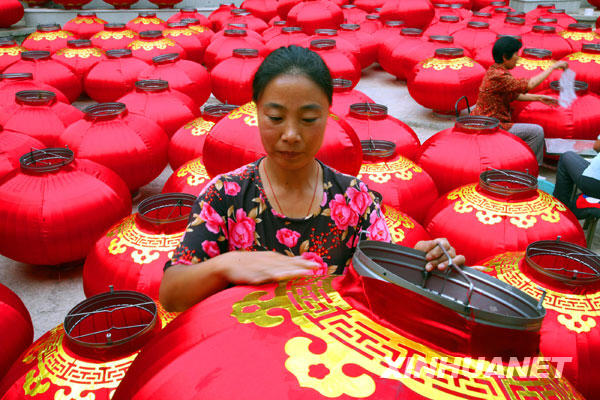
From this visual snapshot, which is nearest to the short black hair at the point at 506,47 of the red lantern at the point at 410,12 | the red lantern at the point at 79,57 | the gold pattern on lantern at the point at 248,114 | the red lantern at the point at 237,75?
the gold pattern on lantern at the point at 248,114

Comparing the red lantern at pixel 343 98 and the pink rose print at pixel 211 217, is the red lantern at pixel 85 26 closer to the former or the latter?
the red lantern at pixel 343 98

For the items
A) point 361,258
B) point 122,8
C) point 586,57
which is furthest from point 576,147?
point 122,8

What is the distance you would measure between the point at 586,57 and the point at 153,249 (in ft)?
19.6

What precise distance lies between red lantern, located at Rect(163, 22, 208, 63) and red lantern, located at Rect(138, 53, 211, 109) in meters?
2.35

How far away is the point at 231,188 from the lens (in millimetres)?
1193

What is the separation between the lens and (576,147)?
4.77 meters

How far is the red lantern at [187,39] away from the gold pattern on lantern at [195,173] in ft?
18.7

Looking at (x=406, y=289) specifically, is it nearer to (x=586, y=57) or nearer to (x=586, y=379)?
(x=586, y=379)

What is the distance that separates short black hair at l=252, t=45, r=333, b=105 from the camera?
1.04 metres

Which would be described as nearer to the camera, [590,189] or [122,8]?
[590,189]

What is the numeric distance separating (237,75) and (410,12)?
5221 millimetres

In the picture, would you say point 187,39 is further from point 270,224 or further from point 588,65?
point 270,224

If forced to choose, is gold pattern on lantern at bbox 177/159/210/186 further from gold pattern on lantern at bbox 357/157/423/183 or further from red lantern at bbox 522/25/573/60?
red lantern at bbox 522/25/573/60

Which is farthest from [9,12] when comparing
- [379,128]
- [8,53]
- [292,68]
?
[292,68]
